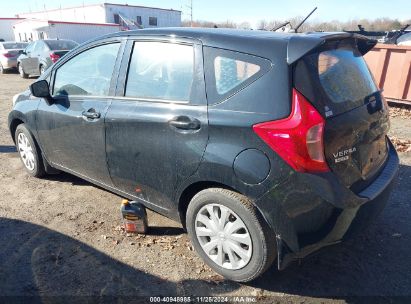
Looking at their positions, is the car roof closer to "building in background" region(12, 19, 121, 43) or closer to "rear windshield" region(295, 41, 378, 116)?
"rear windshield" region(295, 41, 378, 116)

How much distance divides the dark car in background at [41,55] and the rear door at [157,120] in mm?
11736

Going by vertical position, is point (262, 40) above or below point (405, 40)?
above

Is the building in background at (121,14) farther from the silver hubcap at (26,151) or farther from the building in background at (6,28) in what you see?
the silver hubcap at (26,151)

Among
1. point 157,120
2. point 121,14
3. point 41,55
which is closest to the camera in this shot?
point 157,120

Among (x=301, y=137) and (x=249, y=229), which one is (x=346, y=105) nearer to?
(x=301, y=137)

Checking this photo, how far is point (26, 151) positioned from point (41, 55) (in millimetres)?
11036

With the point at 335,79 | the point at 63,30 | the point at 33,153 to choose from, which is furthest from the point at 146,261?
the point at 63,30

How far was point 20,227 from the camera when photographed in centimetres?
363

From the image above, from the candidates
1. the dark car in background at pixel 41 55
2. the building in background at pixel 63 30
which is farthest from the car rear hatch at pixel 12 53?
the building in background at pixel 63 30

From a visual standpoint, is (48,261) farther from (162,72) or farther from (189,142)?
(162,72)

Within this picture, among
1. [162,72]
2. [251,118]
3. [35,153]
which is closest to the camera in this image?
[251,118]

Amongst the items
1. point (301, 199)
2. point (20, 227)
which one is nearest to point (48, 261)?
point (20, 227)

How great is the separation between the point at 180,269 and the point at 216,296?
0.42 m

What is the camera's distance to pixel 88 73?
3627mm
